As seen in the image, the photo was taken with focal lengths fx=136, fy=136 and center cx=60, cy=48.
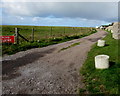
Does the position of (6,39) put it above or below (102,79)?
above

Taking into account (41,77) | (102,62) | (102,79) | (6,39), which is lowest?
(41,77)

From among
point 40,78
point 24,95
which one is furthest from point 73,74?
point 24,95

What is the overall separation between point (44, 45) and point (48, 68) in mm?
8059

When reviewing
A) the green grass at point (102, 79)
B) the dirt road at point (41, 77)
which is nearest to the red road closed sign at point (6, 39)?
the dirt road at point (41, 77)

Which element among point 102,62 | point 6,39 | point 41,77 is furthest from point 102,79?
point 6,39

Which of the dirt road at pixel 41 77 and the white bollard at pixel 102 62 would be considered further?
the white bollard at pixel 102 62

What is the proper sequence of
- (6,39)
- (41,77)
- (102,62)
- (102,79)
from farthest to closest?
(6,39), (102,62), (41,77), (102,79)

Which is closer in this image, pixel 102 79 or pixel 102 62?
pixel 102 79

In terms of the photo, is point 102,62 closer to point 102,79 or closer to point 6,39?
point 102,79

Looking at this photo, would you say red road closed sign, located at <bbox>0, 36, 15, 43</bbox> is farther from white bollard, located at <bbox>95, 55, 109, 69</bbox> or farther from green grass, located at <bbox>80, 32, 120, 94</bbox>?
white bollard, located at <bbox>95, 55, 109, 69</bbox>

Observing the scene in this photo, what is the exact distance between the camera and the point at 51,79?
23.4 feet

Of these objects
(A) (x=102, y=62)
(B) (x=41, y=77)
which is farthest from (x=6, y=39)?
(A) (x=102, y=62)

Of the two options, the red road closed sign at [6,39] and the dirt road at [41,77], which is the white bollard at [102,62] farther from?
the red road closed sign at [6,39]

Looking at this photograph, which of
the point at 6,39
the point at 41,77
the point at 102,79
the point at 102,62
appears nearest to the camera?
the point at 102,79
